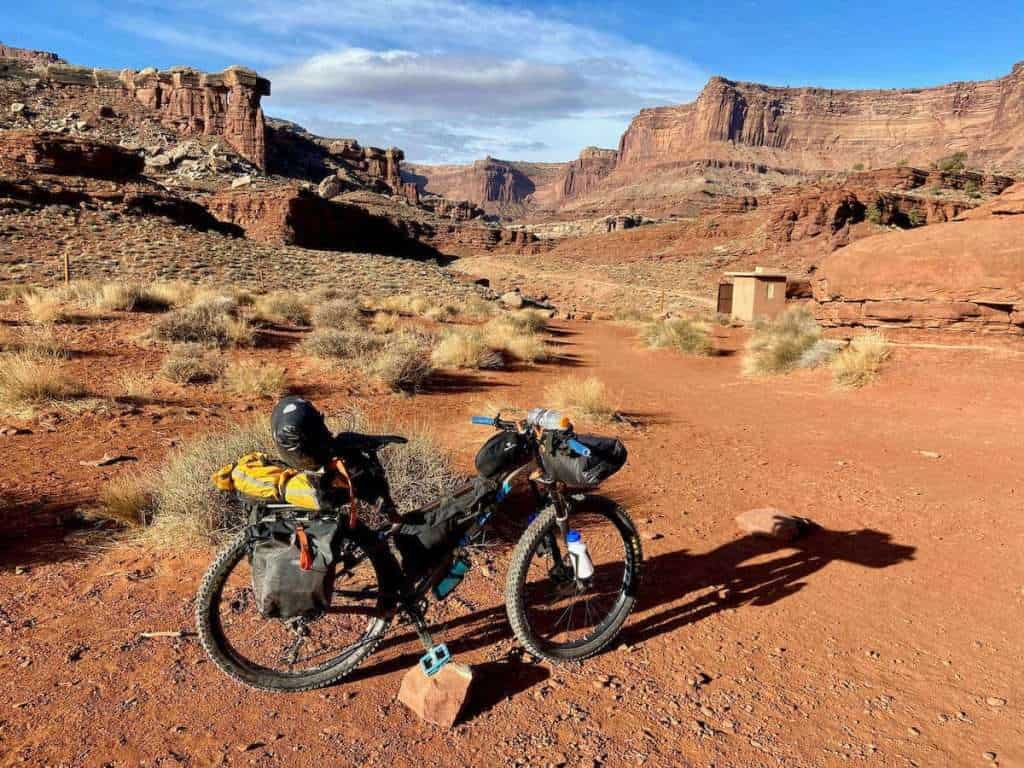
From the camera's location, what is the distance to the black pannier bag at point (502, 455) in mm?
2760

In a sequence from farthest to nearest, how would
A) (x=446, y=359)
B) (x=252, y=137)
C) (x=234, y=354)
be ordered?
(x=252, y=137), (x=446, y=359), (x=234, y=354)

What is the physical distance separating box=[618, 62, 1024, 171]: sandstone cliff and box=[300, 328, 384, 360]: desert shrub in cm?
14537

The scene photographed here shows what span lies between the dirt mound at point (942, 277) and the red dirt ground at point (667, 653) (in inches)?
265

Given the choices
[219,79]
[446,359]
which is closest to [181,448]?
[446,359]

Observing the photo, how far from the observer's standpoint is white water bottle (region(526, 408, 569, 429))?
2736 mm

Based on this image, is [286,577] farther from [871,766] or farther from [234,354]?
[234,354]

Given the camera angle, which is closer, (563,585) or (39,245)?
(563,585)

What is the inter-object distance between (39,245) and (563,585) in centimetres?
2977

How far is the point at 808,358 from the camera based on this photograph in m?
12.7

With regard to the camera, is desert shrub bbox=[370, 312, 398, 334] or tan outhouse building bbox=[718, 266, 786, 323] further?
tan outhouse building bbox=[718, 266, 786, 323]

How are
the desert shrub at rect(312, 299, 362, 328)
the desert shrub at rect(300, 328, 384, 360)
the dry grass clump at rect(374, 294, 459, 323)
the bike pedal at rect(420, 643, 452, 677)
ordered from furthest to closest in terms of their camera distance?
1. the dry grass clump at rect(374, 294, 459, 323)
2. the desert shrub at rect(312, 299, 362, 328)
3. the desert shrub at rect(300, 328, 384, 360)
4. the bike pedal at rect(420, 643, 452, 677)

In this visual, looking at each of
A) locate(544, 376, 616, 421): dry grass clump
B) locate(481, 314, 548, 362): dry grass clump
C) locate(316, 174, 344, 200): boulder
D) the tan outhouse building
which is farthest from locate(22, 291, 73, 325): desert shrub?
locate(316, 174, 344, 200): boulder

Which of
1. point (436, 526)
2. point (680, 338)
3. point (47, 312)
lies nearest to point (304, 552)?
point (436, 526)

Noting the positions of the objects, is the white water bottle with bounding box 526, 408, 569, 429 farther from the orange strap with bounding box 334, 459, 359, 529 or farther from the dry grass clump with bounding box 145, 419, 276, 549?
the dry grass clump with bounding box 145, 419, 276, 549
